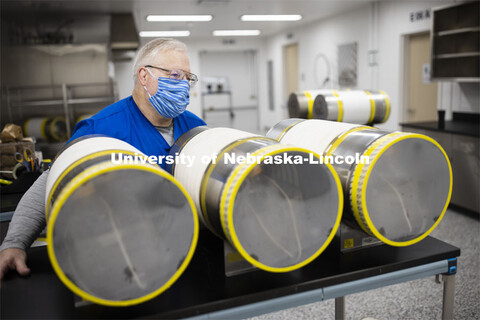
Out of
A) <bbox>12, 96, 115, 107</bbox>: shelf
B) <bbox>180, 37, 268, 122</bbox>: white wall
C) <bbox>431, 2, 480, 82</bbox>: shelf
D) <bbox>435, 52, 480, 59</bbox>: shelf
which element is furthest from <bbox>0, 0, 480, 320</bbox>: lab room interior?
<bbox>180, 37, 268, 122</bbox>: white wall

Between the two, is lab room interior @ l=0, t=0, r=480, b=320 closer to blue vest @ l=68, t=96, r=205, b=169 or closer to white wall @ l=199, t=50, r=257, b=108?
blue vest @ l=68, t=96, r=205, b=169

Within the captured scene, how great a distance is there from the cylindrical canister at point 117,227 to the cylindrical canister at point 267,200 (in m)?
0.09

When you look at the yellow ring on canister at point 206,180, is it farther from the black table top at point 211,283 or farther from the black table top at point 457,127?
the black table top at point 457,127

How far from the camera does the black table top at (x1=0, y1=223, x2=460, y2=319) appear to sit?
0.89 m

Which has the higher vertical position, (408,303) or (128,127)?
(128,127)

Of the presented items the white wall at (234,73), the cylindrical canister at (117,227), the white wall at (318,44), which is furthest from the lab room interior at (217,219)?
the white wall at (234,73)

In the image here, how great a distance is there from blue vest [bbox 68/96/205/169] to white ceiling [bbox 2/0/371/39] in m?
4.21

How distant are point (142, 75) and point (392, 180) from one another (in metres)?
0.92

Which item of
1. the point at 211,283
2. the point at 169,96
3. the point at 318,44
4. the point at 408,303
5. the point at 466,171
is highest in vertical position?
the point at 318,44

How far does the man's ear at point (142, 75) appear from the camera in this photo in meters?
1.41

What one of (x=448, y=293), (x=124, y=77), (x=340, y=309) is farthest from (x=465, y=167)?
(x=124, y=77)

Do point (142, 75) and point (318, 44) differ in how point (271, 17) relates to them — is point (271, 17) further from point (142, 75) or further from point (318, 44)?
point (142, 75)

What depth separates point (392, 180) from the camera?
0.99 m

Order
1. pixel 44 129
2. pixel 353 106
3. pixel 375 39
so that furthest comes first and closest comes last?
pixel 375 39 < pixel 44 129 < pixel 353 106
